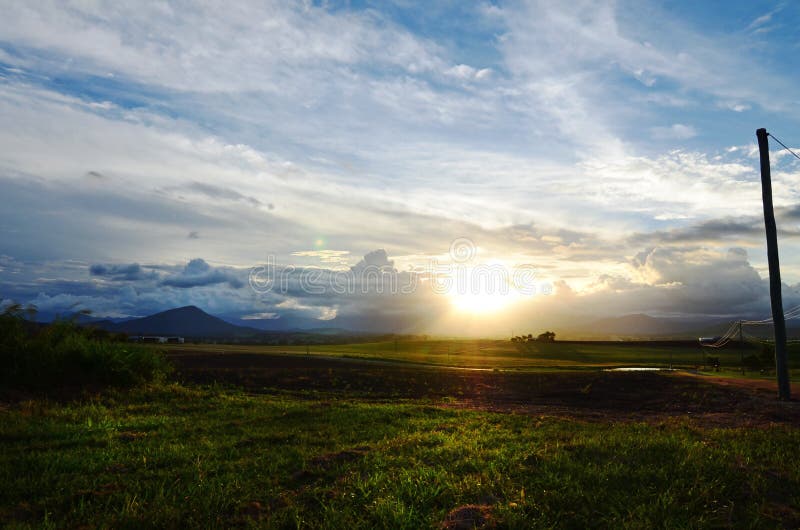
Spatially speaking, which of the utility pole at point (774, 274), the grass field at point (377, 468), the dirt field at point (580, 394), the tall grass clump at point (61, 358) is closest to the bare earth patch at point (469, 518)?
the grass field at point (377, 468)

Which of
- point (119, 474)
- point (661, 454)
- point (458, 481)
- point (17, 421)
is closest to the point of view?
point (458, 481)

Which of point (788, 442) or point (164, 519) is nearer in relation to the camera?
point (164, 519)

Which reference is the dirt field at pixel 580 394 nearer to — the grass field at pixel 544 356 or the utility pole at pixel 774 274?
the utility pole at pixel 774 274

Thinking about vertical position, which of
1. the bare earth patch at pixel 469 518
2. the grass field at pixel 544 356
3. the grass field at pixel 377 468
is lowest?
the grass field at pixel 544 356

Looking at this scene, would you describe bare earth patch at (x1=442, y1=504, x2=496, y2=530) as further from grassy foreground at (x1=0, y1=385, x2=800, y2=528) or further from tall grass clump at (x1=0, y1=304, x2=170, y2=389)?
tall grass clump at (x1=0, y1=304, x2=170, y2=389)

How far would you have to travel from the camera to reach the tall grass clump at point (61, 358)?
1598cm

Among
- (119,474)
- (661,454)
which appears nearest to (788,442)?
(661,454)

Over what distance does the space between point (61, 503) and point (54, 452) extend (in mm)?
2982

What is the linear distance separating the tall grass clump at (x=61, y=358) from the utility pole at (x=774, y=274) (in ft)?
80.8

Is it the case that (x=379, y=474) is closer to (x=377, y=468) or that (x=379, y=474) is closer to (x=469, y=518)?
(x=377, y=468)

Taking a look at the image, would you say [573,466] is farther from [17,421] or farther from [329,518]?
[17,421]

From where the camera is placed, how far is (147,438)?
10680 mm

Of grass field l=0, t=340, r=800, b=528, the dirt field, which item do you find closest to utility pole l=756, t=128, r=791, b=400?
the dirt field

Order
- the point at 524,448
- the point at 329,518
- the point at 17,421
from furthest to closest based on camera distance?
the point at 17,421, the point at 524,448, the point at 329,518
